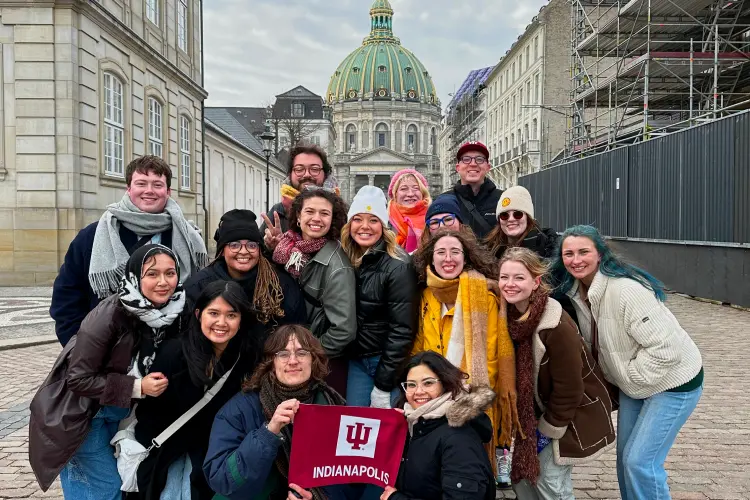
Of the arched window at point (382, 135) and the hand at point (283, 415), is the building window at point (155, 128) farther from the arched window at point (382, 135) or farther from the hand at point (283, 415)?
the arched window at point (382, 135)

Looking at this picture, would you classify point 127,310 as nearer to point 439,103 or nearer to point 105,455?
point 105,455

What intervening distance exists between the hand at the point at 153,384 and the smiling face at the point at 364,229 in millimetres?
1499

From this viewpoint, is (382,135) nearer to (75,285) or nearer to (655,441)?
(75,285)

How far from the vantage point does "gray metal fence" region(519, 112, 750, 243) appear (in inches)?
502

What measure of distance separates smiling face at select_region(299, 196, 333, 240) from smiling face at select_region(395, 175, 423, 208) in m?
1.28

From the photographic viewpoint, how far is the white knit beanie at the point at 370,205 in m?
3.98

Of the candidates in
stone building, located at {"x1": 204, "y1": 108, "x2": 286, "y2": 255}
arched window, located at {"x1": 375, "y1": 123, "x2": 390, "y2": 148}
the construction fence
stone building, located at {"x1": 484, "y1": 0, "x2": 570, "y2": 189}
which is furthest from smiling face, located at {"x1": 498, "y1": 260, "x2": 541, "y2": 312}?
arched window, located at {"x1": 375, "y1": 123, "x2": 390, "y2": 148}

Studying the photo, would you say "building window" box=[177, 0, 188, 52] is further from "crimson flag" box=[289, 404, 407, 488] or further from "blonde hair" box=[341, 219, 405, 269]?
"crimson flag" box=[289, 404, 407, 488]

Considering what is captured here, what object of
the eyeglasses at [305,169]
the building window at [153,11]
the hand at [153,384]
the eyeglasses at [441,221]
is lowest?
the hand at [153,384]

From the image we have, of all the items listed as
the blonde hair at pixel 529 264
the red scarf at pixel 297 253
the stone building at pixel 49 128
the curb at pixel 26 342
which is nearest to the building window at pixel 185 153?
the stone building at pixel 49 128

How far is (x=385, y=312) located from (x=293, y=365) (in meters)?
0.89

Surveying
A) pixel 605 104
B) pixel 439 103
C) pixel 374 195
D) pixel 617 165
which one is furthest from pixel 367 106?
pixel 374 195

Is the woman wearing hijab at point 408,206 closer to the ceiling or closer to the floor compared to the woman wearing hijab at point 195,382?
closer to the ceiling

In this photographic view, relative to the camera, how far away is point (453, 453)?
2930 mm
